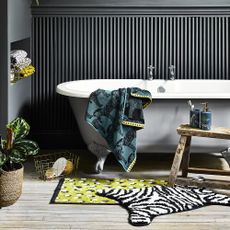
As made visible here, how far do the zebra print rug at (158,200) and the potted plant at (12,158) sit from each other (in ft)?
1.89

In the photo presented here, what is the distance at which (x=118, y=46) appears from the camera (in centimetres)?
499

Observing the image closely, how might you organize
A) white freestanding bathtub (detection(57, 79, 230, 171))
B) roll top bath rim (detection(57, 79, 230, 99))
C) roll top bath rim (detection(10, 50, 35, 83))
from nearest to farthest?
white freestanding bathtub (detection(57, 79, 230, 171)) < roll top bath rim (detection(10, 50, 35, 83)) < roll top bath rim (detection(57, 79, 230, 99))

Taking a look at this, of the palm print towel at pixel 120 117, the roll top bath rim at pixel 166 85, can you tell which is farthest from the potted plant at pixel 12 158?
the roll top bath rim at pixel 166 85

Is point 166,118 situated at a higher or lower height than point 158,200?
higher

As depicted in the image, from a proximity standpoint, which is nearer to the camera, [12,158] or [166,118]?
[12,158]

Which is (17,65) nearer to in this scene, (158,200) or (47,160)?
(47,160)

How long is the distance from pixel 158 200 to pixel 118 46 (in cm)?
206

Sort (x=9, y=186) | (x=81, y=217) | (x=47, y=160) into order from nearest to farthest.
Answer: (x=81, y=217) < (x=9, y=186) < (x=47, y=160)

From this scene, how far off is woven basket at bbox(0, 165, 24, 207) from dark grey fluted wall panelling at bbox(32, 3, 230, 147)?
1.84m

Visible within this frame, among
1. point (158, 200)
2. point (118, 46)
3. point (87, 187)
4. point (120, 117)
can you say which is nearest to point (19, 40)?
point (118, 46)

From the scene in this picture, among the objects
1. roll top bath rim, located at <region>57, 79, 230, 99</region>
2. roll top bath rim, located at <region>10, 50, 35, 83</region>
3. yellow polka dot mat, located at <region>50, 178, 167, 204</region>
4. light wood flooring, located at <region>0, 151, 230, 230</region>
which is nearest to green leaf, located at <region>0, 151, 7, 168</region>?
light wood flooring, located at <region>0, 151, 230, 230</region>

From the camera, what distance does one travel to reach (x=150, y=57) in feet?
16.5

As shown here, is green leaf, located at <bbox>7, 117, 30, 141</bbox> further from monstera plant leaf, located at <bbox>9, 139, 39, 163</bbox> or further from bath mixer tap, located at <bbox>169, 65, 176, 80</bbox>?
bath mixer tap, located at <bbox>169, 65, 176, 80</bbox>

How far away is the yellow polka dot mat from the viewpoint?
335 centimetres
